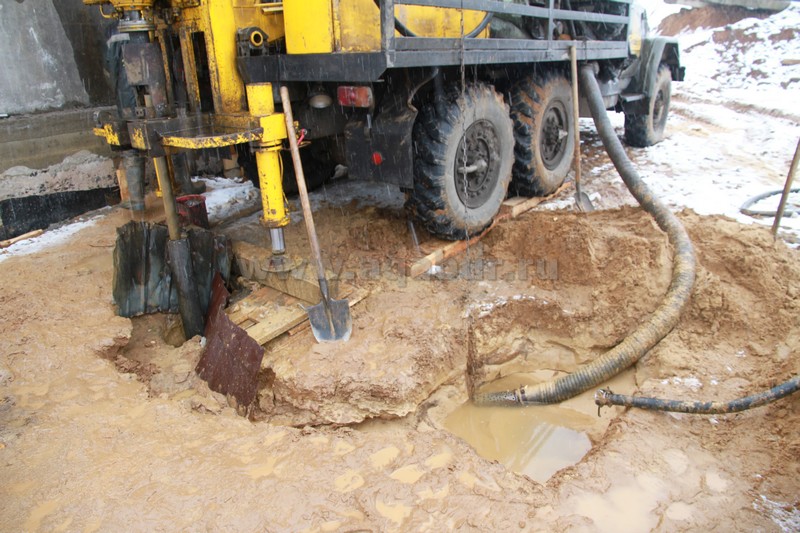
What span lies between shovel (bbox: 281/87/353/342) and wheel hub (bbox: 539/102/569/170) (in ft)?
9.75

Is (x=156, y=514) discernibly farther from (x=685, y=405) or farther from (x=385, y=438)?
(x=685, y=405)

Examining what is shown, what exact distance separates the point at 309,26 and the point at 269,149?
33.1 inches

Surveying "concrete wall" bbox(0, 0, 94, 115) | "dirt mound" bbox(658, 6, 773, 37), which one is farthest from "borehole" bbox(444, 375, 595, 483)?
"dirt mound" bbox(658, 6, 773, 37)

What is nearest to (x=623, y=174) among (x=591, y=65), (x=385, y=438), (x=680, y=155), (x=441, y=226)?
(x=591, y=65)

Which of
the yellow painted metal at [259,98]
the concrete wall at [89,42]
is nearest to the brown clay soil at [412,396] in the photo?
the yellow painted metal at [259,98]

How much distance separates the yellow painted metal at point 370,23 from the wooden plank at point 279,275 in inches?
62.2

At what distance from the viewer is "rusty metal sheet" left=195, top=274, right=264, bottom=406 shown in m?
3.36

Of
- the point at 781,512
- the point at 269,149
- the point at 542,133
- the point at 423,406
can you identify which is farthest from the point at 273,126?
the point at 781,512

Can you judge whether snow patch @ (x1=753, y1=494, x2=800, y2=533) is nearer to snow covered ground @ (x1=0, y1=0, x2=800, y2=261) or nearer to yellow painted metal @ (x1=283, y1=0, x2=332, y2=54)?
snow covered ground @ (x1=0, y1=0, x2=800, y2=261)

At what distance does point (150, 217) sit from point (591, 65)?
205 inches

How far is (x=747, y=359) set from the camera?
3.44m

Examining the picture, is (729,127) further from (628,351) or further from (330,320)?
(330,320)

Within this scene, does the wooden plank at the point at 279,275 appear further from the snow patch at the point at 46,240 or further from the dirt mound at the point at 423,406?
the snow patch at the point at 46,240

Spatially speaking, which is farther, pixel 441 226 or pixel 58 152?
pixel 58 152
